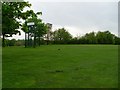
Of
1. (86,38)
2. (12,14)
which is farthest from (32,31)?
(86,38)

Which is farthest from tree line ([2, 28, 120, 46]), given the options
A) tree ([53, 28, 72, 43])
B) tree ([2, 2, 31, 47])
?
tree ([2, 2, 31, 47])

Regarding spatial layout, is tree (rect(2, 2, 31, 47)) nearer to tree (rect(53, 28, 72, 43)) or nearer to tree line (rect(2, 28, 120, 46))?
tree line (rect(2, 28, 120, 46))

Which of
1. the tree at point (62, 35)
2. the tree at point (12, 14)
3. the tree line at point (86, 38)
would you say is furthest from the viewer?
the tree at point (62, 35)

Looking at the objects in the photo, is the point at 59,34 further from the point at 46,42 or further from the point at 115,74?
the point at 115,74

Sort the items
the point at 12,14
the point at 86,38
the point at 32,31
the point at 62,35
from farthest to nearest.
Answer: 1. the point at 62,35
2. the point at 86,38
3. the point at 32,31
4. the point at 12,14

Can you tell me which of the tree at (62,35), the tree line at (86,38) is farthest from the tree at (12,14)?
the tree at (62,35)

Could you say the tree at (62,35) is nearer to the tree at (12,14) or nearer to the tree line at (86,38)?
the tree line at (86,38)

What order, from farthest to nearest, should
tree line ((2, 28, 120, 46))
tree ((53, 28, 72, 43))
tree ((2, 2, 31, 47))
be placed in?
tree ((53, 28, 72, 43)) < tree line ((2, 28, 120, 46)) < tree ((2, 2, 31, 47))

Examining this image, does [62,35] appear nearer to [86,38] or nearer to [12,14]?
[86,38]

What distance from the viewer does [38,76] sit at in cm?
822

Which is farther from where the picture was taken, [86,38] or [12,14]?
[86,38]

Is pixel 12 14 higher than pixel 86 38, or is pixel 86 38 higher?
pixel 12 14

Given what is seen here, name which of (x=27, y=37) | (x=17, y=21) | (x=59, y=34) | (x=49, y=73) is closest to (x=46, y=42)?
(x=59, y=34)

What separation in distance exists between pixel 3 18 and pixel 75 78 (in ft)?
29.5
